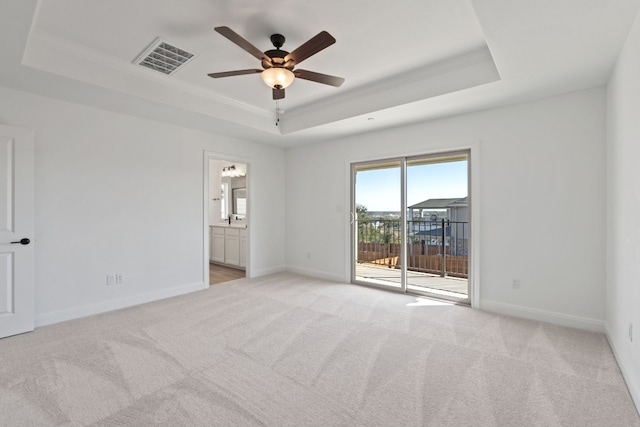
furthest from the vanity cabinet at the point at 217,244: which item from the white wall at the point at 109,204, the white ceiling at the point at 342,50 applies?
the white ceiling at the point at 342,50

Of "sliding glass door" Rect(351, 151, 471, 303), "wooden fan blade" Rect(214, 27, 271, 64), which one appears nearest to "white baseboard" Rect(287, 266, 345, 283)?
"sliding glass door" Rect(351, 151, 471, 303)

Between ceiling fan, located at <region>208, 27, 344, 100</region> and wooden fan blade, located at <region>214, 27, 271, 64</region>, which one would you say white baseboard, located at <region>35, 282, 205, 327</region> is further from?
wooden fan blade, located at <region>214, 27, 271, 64</region>

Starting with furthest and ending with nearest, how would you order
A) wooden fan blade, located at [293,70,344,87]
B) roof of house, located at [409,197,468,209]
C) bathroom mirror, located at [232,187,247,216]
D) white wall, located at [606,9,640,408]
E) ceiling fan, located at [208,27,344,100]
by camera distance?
bathroom mirror, located at [232,187,247,216] < roof of house, located at [409,197,468,209] < wooden fan blade, located at [293,70,344,87] < ceiling fan, located at [208,27,344,100] < white wall, located at [606,9,640,408]

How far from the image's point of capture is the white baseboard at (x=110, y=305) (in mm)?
3227

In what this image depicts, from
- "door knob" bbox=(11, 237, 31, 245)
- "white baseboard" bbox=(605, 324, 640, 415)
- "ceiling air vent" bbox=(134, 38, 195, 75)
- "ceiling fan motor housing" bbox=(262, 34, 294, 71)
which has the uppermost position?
"ceiling air vent" bbox=(134, 38, 195, 75)

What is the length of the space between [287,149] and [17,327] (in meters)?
4.45

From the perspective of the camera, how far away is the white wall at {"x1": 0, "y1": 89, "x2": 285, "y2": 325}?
3.22 meters

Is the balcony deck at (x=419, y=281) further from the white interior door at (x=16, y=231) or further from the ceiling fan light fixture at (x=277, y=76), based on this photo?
the white interior door at (x=16, y=231)

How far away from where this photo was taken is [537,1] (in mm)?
1780

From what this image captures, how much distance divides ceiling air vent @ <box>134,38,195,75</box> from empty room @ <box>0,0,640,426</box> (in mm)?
20

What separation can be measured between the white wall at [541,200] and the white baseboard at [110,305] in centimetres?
385

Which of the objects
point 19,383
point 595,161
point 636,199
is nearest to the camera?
point 636,199

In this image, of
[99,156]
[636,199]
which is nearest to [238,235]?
[99,156]

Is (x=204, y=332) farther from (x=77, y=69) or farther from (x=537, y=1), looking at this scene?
(x=537, y=1)
